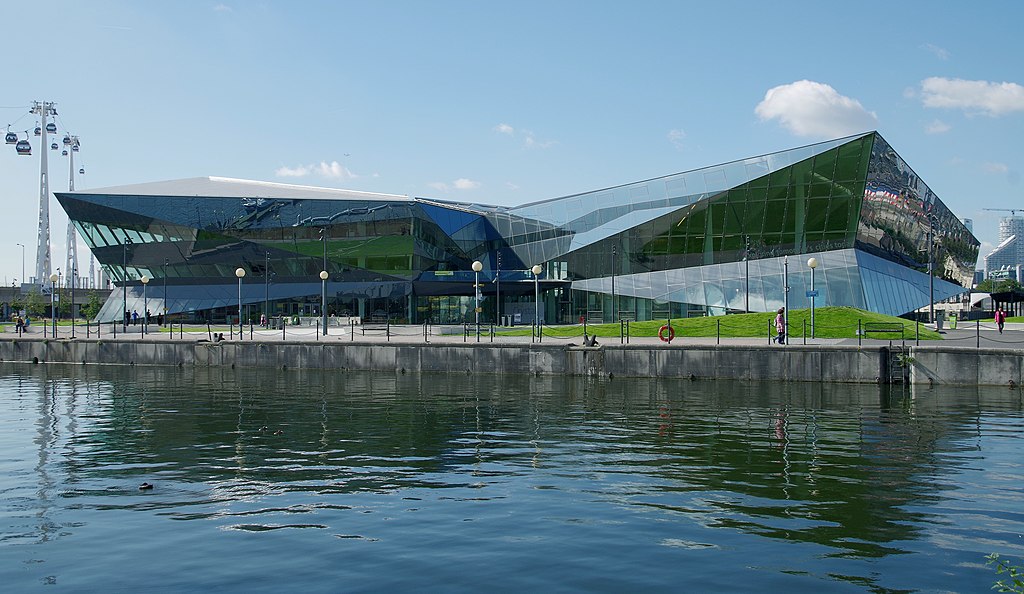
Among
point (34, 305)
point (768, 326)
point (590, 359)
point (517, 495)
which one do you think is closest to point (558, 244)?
point (768, 326)

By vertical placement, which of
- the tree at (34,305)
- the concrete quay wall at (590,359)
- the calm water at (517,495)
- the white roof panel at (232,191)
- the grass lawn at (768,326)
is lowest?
the calm water at (517,495)

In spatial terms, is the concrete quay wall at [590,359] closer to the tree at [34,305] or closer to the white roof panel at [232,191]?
the white roof panel at [232,191]

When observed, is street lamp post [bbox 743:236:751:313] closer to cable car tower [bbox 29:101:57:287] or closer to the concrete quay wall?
the concrete quay wall

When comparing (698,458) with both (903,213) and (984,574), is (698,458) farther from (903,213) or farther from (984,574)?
(903,213)

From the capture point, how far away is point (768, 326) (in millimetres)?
42094

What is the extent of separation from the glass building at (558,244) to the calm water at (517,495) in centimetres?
2916

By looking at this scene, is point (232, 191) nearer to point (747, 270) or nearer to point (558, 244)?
point (558, 244)

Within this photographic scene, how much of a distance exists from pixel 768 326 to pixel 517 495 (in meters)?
29.6

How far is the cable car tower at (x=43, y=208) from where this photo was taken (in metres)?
116

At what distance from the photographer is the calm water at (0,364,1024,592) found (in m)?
11.1

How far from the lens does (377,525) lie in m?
13.3

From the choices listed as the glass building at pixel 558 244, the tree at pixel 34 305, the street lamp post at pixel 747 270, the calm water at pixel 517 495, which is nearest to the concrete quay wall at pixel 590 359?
the calm water at pixel 517 495

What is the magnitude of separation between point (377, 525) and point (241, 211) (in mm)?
64619

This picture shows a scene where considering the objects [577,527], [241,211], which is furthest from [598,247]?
[577,527]
